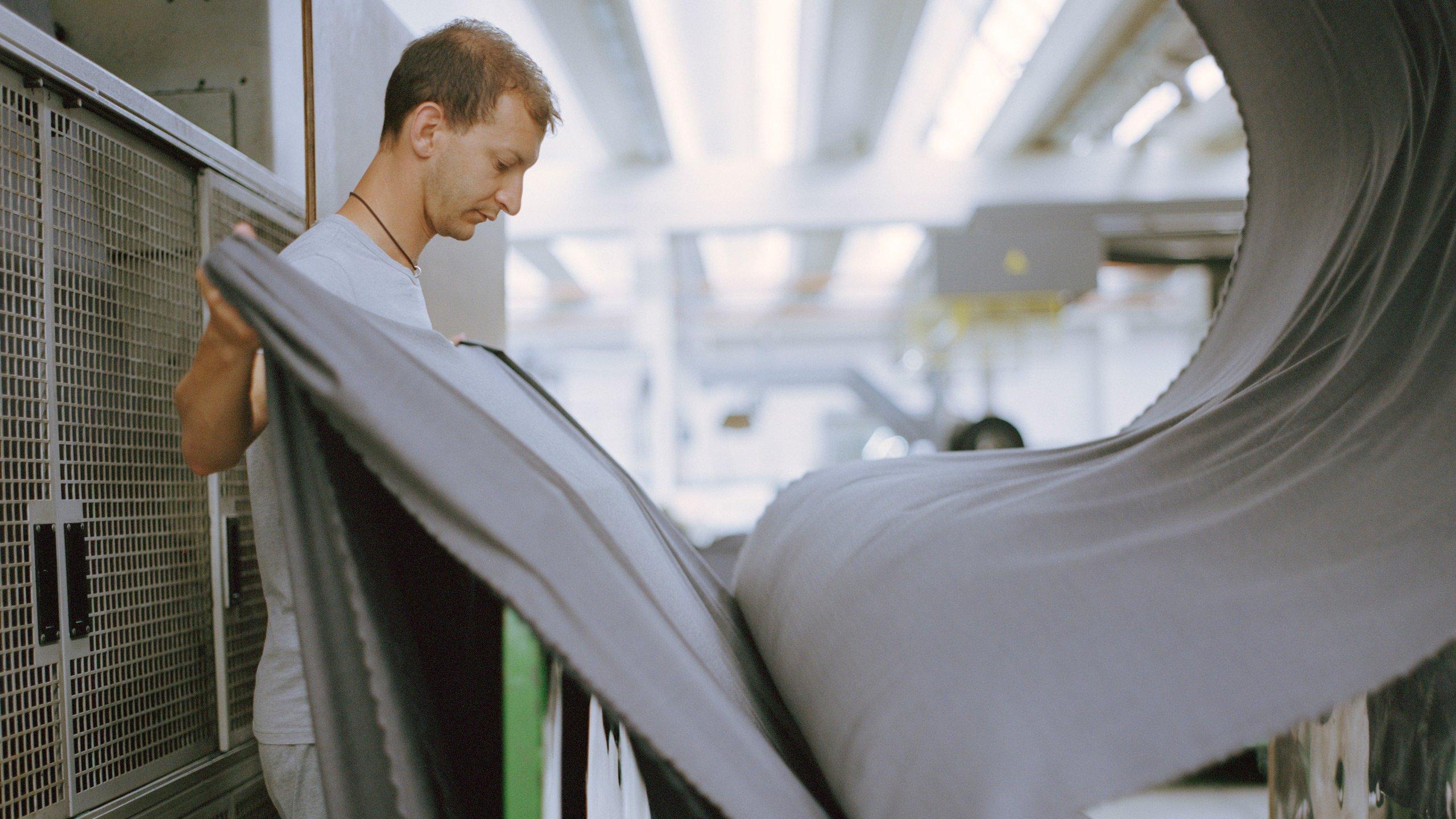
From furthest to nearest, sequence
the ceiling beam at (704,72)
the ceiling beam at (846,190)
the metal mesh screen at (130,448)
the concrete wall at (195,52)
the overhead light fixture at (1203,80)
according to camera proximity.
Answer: the ceiling beam at (846,190) < the overhead light fixture at (1203,80) < the ceiling beam at (704,72) < the concrete wall at (195,52) < the metal mesh screen at (130,448)

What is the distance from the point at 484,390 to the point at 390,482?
243 millimetres

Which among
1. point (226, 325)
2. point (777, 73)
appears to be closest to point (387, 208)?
point (226, 325)

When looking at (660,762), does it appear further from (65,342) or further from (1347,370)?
(65,342)

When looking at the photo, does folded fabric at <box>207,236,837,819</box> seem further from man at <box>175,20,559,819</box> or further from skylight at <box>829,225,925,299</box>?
skylight at <box>829,225,925,299</box>

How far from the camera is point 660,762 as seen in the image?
0.60 meters

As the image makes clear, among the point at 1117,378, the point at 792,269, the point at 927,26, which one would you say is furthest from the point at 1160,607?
the point at 1117,378

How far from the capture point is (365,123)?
1.42 m

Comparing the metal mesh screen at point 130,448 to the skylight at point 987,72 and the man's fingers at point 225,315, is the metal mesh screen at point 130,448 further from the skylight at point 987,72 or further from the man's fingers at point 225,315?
the skylight at point 987,72

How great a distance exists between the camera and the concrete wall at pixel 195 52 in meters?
1.36

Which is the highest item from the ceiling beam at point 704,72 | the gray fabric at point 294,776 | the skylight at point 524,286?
the ceiling beam at point 704,72

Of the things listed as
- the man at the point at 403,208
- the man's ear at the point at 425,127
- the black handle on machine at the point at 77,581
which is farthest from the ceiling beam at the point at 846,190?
the black handle on machine at the point at 77,581

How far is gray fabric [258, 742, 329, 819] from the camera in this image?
2.87 ft

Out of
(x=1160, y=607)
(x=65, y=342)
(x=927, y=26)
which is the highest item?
(x=927, y=26)

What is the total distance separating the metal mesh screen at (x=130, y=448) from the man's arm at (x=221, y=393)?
0.31 metres
